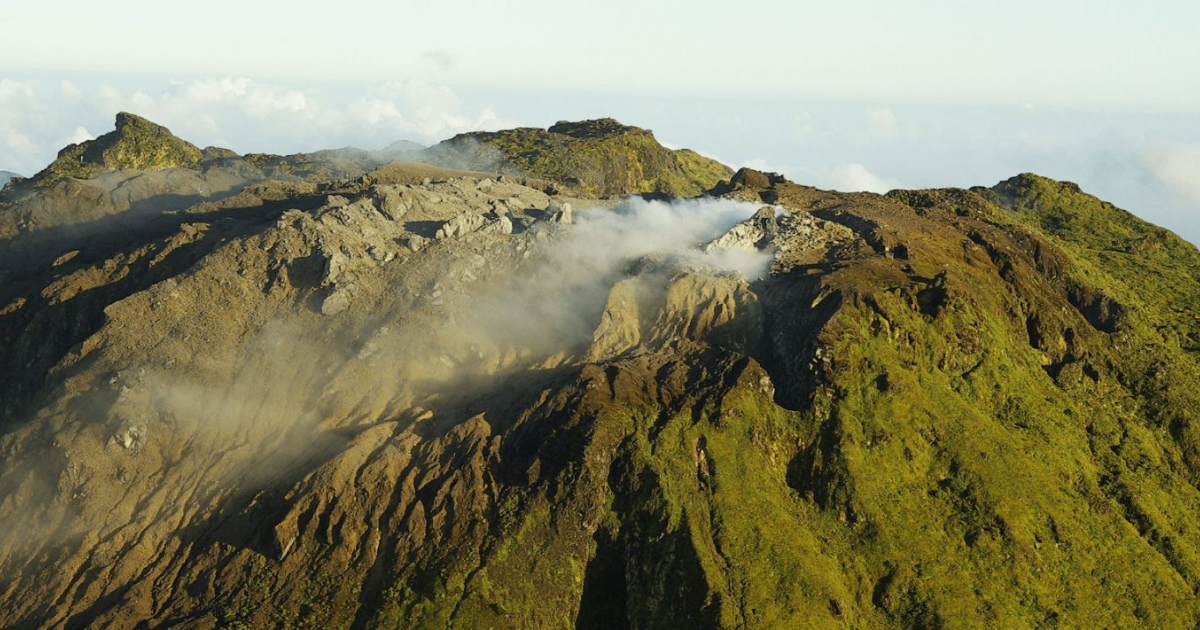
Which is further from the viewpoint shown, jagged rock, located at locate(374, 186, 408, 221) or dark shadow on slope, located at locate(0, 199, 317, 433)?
jagged rock, located at locate(374, 186, 408, 221)

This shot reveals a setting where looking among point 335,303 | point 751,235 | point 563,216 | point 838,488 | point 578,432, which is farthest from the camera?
point 563,216

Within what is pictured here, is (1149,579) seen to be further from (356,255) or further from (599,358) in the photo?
(356,255)

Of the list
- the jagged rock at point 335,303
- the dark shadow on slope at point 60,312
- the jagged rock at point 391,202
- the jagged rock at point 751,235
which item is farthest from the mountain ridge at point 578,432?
the jagged rock at point 391,202

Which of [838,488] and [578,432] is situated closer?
[578,432]

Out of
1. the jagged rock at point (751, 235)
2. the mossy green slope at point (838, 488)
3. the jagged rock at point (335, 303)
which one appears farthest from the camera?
the jagged rock at point (751, 235)

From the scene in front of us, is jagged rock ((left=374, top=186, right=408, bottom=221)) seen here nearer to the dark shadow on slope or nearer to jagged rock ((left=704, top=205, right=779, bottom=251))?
the dark shadow on slope

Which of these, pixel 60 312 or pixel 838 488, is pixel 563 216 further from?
pixel 60 312

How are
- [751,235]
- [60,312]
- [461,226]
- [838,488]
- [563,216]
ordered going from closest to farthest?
[838,488] → [60,312] → [461,226] → [751,235] → [563,216]

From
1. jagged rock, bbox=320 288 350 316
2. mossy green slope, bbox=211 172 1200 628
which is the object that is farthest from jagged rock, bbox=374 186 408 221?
mossy green slope, bbox=211 172 1200 628

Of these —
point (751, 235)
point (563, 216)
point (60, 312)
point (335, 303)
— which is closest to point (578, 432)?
point (335, 303)

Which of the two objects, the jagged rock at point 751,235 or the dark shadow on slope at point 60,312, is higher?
the jagged rock at point 751,235

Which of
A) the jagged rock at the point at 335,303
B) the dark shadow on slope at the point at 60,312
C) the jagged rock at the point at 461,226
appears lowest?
the dark shadow on slope at the point at 60,312

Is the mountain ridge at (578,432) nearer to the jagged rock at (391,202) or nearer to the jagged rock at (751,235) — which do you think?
the jagged rock at (751,235)
